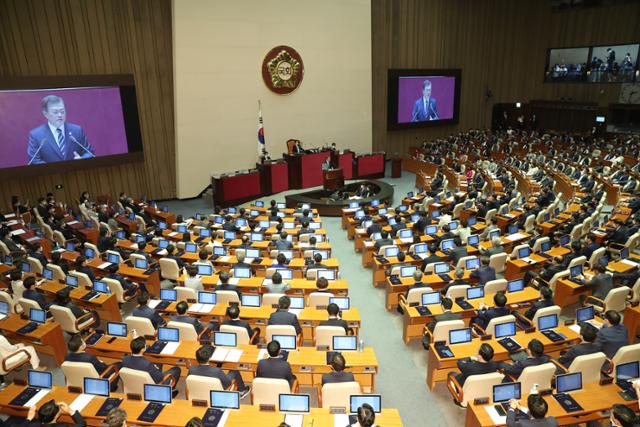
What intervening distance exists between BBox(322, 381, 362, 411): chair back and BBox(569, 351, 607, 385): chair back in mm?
3193

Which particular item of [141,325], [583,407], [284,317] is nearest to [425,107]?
[284,317]

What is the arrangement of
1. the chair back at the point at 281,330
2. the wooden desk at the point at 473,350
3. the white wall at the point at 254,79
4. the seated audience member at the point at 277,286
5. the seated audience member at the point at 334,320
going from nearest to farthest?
the wooden desk at the point at 473,350, the chair back at the point at 281,330, the seated audience member at the point at 334,320, the seated audience member at the point at 277,286, the white wall at the point at 254,79

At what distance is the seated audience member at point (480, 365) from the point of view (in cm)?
638

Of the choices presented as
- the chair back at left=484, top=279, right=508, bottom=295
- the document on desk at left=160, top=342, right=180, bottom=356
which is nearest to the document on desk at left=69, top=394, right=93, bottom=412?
the document on desk at left=160, top=342, right=180, bottom=356

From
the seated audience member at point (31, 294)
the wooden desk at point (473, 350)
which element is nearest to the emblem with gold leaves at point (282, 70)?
the seated audience member at point (31, 294)

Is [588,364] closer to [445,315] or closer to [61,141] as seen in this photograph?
[445,315]

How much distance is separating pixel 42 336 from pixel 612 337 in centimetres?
977

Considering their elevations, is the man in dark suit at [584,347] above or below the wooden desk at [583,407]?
above

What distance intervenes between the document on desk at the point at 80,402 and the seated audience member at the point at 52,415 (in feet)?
0.28

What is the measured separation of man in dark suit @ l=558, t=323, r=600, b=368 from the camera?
666 centimetres

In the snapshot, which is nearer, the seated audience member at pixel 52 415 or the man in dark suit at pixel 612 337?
the seated audience member at pixel 52 415

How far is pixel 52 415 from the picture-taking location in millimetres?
5406

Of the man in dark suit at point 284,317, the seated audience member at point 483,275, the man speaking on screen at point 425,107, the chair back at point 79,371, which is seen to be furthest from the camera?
the man speaking on screen at point 425,107

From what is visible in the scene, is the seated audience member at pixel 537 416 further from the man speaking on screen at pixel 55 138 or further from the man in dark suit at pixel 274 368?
the man speaking on screen at pixel 55 138
